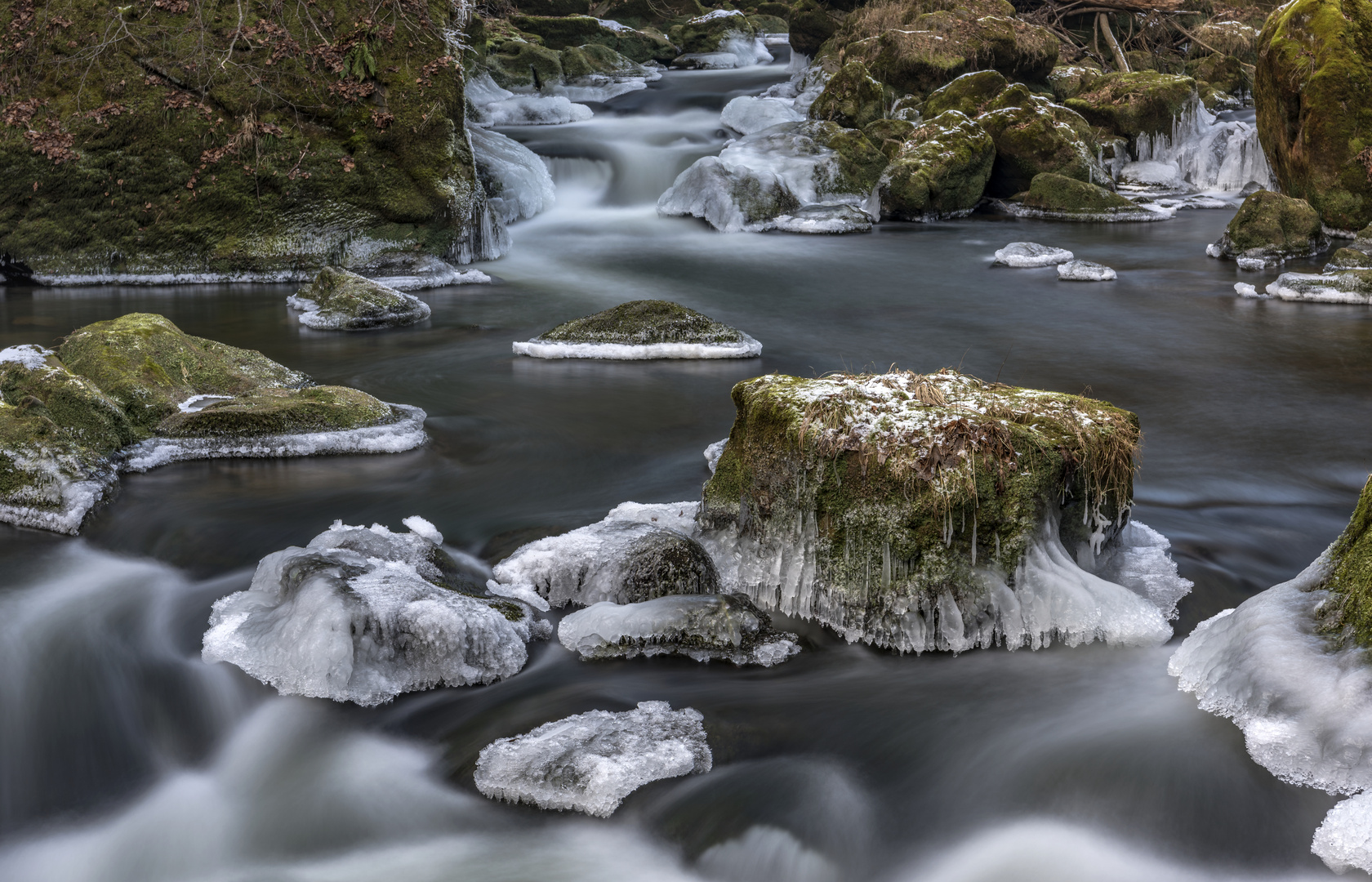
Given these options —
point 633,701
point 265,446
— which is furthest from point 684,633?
Answer: point 265,446

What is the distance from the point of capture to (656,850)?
338 cm

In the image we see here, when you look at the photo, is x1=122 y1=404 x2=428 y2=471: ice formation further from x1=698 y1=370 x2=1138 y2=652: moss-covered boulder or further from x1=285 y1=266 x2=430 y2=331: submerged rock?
x1=285 y1=266 x2=430 y2=331: submerged rock

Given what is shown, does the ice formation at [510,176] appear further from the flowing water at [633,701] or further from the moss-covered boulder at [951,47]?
the moss-covered boulder at [951,47]

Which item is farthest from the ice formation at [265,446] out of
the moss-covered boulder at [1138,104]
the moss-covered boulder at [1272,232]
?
the moss-covered boulder at [1138,104]

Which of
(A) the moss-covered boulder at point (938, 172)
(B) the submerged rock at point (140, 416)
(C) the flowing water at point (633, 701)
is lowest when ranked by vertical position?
(C) the flowing water at point (633, 701)

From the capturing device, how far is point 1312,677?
366cm

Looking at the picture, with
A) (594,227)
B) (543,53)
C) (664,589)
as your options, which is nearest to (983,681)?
(664,589)

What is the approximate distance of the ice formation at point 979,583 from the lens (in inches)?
177

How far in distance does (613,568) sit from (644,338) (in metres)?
5.10

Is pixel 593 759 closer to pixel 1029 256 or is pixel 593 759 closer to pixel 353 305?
pixel 353 305

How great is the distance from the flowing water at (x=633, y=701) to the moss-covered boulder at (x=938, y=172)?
892cm

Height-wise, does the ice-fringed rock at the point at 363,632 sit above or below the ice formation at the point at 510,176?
below

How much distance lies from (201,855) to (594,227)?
1462cm

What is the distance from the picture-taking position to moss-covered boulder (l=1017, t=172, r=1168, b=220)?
60.6 feet
